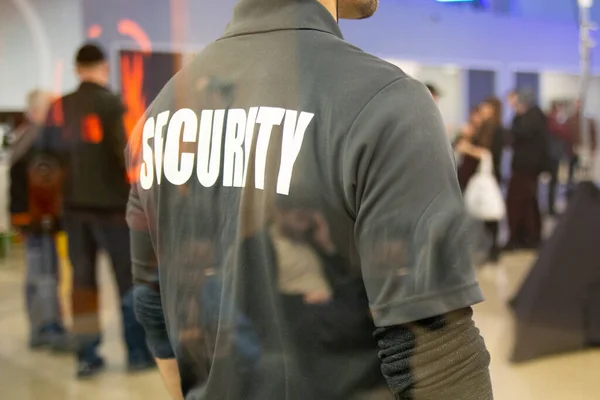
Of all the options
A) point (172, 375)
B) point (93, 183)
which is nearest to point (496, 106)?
point (93, 183)

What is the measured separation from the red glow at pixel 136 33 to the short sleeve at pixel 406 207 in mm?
1681

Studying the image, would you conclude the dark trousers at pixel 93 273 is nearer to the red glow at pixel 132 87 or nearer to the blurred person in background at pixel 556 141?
the red glow at pixel 132 87

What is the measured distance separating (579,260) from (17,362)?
2.09m

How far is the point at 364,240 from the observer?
0.57m

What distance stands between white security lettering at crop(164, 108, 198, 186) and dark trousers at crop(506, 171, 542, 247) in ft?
10.1

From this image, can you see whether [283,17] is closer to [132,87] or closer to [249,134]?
[249,134]

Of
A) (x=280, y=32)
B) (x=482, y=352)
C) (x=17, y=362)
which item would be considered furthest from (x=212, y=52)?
(x=17, y=362)

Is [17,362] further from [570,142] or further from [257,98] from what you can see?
[570,142]

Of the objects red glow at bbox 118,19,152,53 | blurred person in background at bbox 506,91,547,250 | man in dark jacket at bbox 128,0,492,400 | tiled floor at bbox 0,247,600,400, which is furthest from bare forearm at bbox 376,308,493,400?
blurred person in background at bbox 506,91,547,250

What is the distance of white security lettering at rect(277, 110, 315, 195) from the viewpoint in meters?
0.59

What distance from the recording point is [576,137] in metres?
3.13

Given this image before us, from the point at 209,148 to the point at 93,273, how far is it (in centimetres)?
207

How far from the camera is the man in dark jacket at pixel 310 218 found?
56cm

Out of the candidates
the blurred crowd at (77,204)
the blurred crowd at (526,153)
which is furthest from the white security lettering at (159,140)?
the blurred crowd at (526,153)
